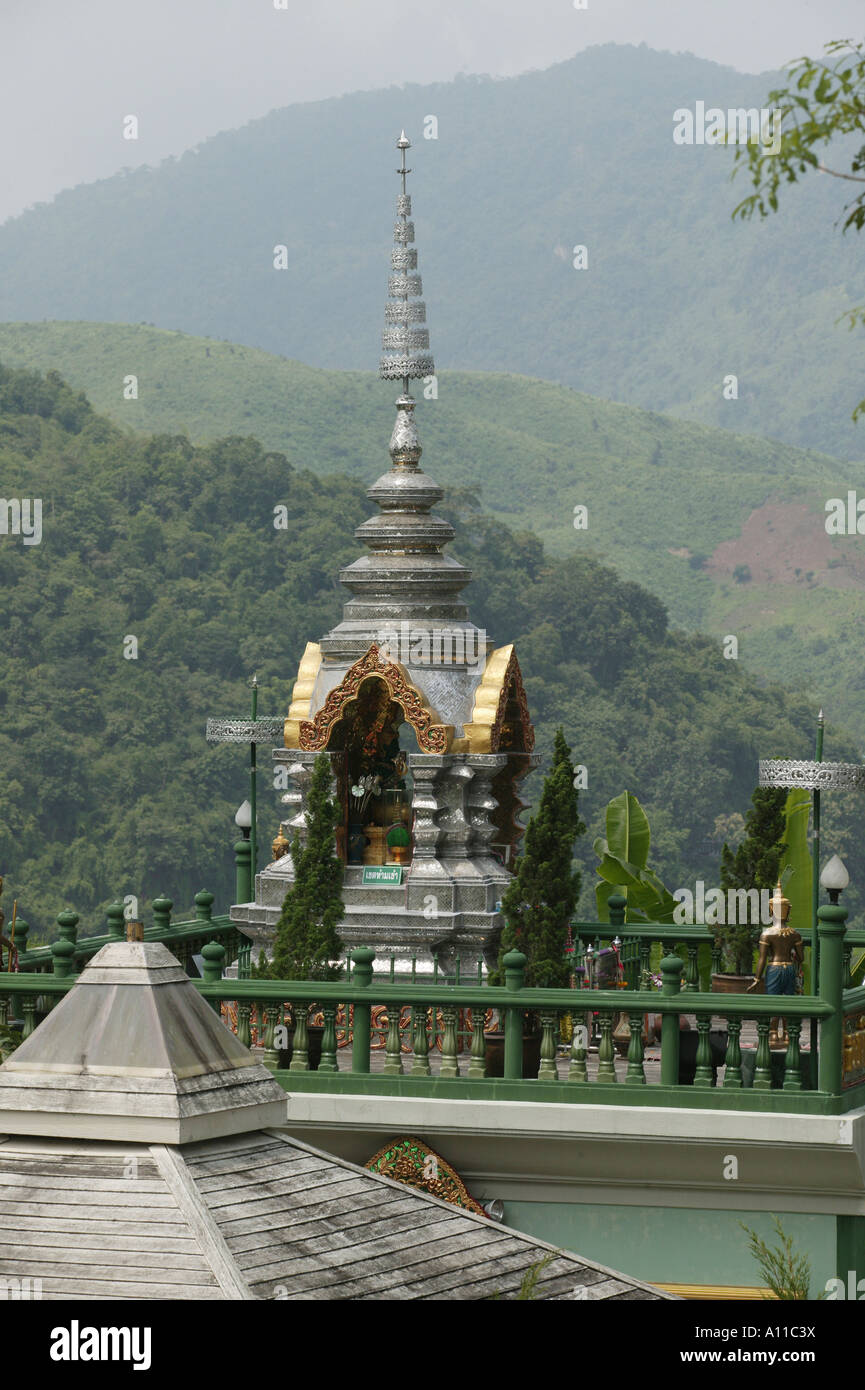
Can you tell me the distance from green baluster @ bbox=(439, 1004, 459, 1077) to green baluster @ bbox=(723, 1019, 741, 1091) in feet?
4.02

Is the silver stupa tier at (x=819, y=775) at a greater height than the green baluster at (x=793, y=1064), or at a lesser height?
greater

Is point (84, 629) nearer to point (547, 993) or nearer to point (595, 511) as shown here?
point (595, 511)

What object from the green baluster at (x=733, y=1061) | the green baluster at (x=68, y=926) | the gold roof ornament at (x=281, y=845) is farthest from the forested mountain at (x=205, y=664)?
the green baluster at (x=733, y=1061)

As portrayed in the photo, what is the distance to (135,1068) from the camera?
229 inches

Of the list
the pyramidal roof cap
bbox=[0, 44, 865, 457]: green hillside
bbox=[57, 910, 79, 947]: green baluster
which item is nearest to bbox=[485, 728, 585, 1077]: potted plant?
bbox=[57, 910, 79, 947]: green baluster

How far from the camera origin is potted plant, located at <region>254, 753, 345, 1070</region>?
10945 mm

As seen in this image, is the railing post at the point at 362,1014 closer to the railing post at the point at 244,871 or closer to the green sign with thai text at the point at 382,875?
the green sign with thai text at the point at 382,875

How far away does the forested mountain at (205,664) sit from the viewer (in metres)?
59.6

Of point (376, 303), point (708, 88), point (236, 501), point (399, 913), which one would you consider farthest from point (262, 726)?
point (708, 88)

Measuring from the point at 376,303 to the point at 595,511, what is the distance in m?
52.0

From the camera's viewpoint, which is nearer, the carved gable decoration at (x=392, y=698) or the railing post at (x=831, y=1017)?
the railing post at (x=831, y=1017)

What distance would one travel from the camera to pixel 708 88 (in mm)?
175875

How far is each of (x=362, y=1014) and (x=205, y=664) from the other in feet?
186

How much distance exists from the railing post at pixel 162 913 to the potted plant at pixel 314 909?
25.7 inches
